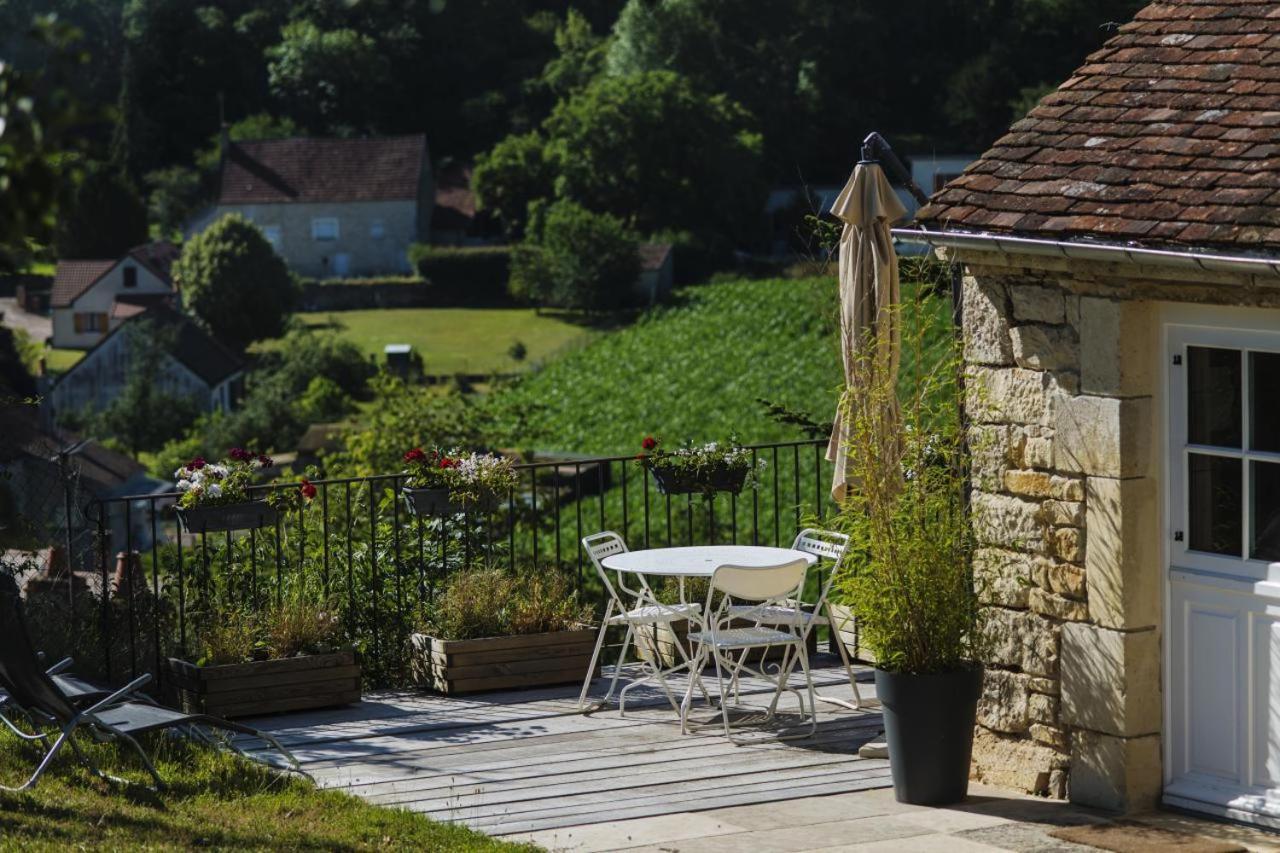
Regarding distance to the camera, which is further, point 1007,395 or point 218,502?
point 218,502

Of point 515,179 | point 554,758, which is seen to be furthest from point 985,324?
point 515,179

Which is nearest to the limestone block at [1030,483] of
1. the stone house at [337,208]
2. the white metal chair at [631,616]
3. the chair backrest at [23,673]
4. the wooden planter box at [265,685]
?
the white metal chair at [631,616]

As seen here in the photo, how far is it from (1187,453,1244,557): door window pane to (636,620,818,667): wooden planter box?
2.52 metres

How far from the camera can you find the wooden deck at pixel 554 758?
6.21 meters

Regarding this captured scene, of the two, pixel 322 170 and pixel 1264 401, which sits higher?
pixel 322 170

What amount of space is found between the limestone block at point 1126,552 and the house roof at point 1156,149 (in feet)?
3.04

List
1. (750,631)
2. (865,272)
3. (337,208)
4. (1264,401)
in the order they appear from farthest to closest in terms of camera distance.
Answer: (337,208) → (750,631) → (865,272) → (1264,401)

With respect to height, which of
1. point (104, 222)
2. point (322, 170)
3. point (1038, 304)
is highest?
point (322, 170)

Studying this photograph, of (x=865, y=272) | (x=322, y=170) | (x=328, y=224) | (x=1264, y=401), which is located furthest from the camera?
(x=322, y=170)

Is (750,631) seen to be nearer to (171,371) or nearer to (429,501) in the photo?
(429,501)

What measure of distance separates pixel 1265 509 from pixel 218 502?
14.7ft

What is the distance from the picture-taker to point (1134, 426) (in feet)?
19.6

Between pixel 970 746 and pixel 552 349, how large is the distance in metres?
43.5

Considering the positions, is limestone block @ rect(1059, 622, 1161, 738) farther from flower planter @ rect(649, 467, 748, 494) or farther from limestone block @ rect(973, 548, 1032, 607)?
flower planter @ rect(649, 467, 748, 494)
